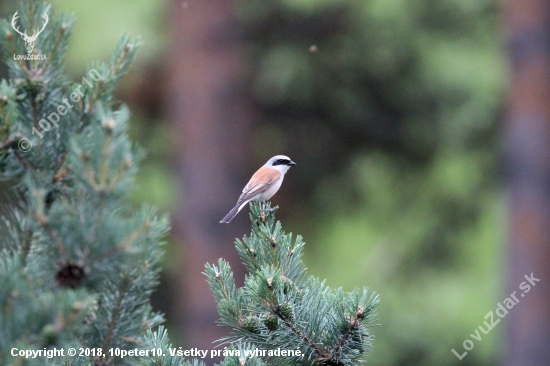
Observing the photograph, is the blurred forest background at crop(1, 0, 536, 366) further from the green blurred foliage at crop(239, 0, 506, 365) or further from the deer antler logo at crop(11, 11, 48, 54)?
the deer antler logo at crop(11, 11, 48, 54)

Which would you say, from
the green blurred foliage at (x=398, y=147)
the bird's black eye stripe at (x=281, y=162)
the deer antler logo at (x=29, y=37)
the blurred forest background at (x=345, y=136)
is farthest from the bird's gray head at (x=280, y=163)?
the green blurred foliage at (x=398, y=147)

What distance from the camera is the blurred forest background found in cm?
771

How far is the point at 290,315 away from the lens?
188cm

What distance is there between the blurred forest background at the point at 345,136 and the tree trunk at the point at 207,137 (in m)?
0.02

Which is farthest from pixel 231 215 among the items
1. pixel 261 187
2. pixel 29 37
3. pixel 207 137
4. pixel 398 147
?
pixel 398 147

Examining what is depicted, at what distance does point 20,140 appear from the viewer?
1.67m

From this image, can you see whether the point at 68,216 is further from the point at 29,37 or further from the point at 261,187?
the point at 261,187

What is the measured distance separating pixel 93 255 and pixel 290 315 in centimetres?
68

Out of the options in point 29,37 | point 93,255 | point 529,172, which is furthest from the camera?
point 529,172

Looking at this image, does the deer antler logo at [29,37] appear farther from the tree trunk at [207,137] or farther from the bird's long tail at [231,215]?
the tree trunk at [207,137]

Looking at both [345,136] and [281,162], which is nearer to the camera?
[281,162]

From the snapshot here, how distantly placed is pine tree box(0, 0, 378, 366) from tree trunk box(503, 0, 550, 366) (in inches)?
206

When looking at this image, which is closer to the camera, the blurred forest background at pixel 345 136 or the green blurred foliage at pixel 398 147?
the blurred forest background at pixel 345 136

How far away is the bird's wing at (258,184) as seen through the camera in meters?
4.13
